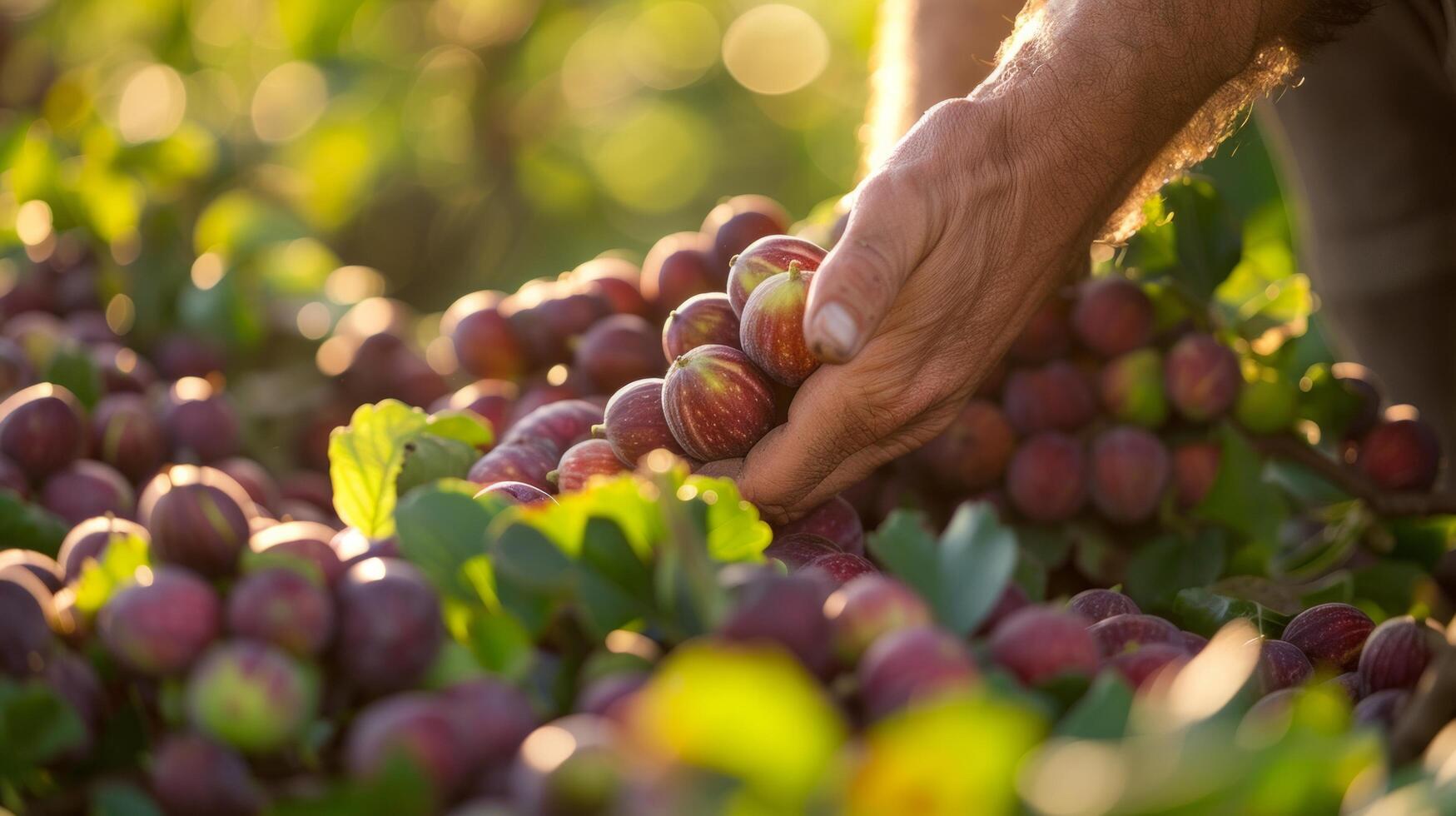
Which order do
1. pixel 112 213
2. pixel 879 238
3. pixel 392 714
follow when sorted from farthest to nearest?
pixel 112 213, pixel 879 238, pixel 392 714

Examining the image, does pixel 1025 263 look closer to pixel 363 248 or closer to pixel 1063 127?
pixel 1063 127

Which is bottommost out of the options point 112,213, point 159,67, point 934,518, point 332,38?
point 934,518

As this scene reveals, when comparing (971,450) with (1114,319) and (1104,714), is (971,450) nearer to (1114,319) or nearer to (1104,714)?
(1114,319)

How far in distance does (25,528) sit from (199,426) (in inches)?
16.8

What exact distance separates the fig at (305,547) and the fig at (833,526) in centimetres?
45

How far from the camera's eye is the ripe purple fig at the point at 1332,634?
0.97 meters

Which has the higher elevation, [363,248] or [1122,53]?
[363,248]

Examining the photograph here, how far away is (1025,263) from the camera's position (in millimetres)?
1332

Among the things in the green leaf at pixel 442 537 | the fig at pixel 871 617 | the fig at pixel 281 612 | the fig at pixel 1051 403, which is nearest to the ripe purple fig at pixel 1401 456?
the fig at pixel 1051 403

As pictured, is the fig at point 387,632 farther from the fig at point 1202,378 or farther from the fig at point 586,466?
the fig at point 1202,378

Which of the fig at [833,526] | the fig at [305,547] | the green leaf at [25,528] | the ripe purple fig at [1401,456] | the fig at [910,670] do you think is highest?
the green leaf at [25,528]

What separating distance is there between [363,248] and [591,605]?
356cm

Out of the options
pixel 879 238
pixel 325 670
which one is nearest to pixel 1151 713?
pixel 325 670

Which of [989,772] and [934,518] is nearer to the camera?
[989,772]
